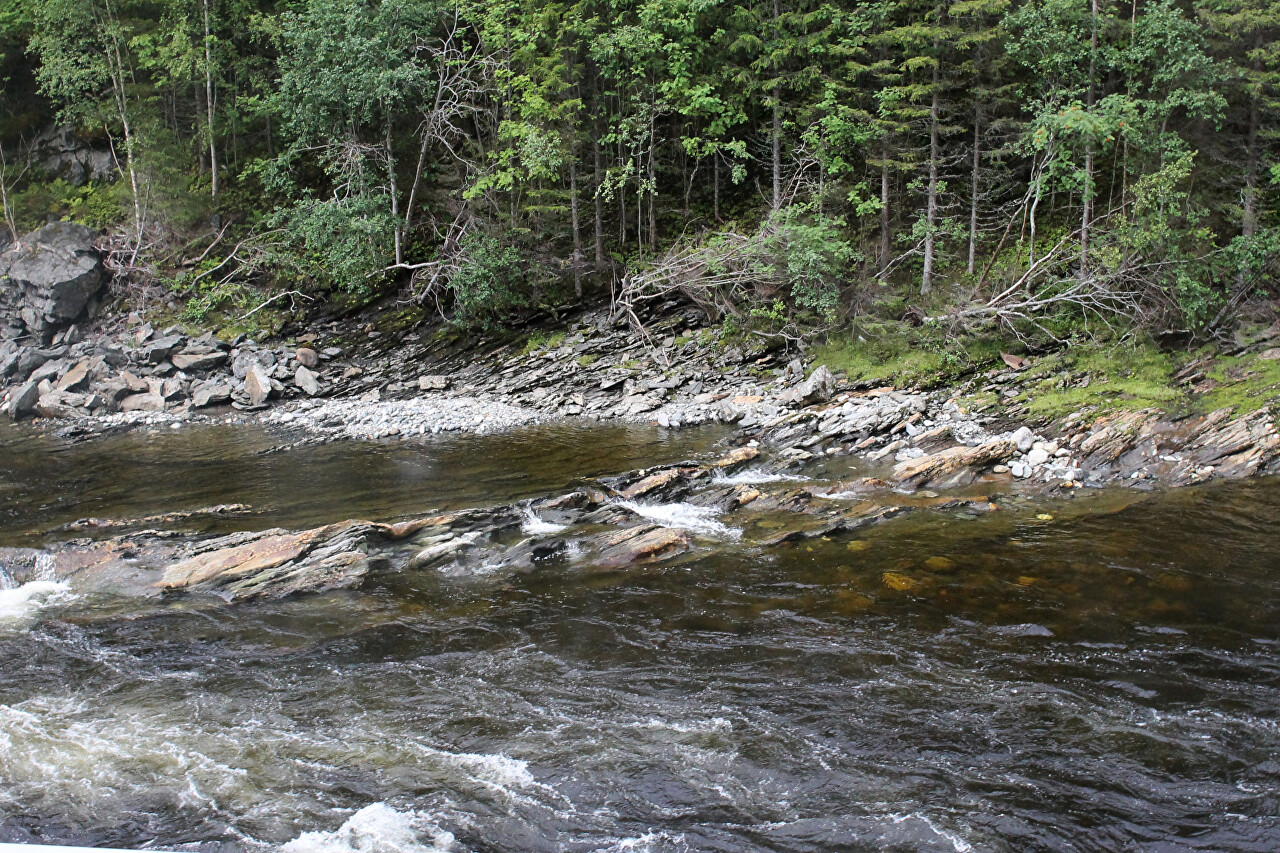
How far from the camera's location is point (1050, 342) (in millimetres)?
19281

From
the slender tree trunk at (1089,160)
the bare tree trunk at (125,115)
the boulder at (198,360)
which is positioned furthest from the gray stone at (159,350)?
the slender tree trunk at (1089,160)

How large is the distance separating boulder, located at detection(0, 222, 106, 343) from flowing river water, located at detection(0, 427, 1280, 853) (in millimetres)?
19758

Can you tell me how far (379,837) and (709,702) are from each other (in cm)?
312

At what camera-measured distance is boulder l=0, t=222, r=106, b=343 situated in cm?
2731

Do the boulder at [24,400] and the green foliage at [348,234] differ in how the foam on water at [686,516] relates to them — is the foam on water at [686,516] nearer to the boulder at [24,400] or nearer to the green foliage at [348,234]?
the green foliage at [348,234]

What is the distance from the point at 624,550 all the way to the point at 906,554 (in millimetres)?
4053

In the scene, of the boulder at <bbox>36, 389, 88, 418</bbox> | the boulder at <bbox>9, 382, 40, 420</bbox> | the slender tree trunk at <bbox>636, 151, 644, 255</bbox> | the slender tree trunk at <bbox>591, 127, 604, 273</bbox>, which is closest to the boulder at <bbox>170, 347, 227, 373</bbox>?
the boulder at <bbox>36, 389, 88, 418</bbox>

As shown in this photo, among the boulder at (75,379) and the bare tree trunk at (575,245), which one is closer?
the boulder at (75,379)

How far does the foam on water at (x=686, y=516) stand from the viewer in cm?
1217

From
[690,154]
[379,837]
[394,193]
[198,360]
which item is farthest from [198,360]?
[379,837]

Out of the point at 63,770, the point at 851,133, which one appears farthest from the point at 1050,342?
the point at 63,770

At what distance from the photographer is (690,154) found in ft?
86.7

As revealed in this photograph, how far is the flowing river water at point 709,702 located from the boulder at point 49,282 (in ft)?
64.8

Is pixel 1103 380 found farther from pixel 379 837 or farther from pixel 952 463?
pixel 379 837
